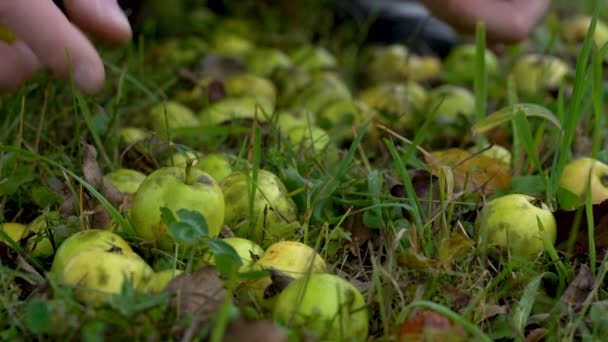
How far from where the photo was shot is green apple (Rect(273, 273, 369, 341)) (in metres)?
1.24

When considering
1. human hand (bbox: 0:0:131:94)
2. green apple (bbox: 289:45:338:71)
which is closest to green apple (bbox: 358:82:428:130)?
green apple (bbox: 289:45:338:71)

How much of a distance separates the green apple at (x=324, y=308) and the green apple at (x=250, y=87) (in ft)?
5.42

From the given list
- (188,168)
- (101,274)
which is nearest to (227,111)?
(188,168)

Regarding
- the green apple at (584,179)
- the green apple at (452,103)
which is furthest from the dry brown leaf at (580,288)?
the green apple at (452,103)

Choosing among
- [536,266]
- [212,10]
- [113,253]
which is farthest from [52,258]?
[212,10]

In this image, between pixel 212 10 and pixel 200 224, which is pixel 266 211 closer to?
pixel 200 224

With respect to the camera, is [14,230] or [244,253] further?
[14,230]

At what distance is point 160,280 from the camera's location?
4.30 feet

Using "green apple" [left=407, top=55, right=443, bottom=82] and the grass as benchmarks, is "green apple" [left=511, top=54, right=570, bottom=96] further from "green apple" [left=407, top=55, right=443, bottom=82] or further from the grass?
the grass

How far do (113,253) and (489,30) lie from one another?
195cm

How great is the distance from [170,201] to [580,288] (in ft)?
2.60

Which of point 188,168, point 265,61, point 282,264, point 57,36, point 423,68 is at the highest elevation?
point 57,36

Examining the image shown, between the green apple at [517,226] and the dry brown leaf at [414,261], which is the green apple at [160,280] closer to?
the dry brown leaf at [414,261]

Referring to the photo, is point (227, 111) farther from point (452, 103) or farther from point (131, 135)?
point (452, 103)
